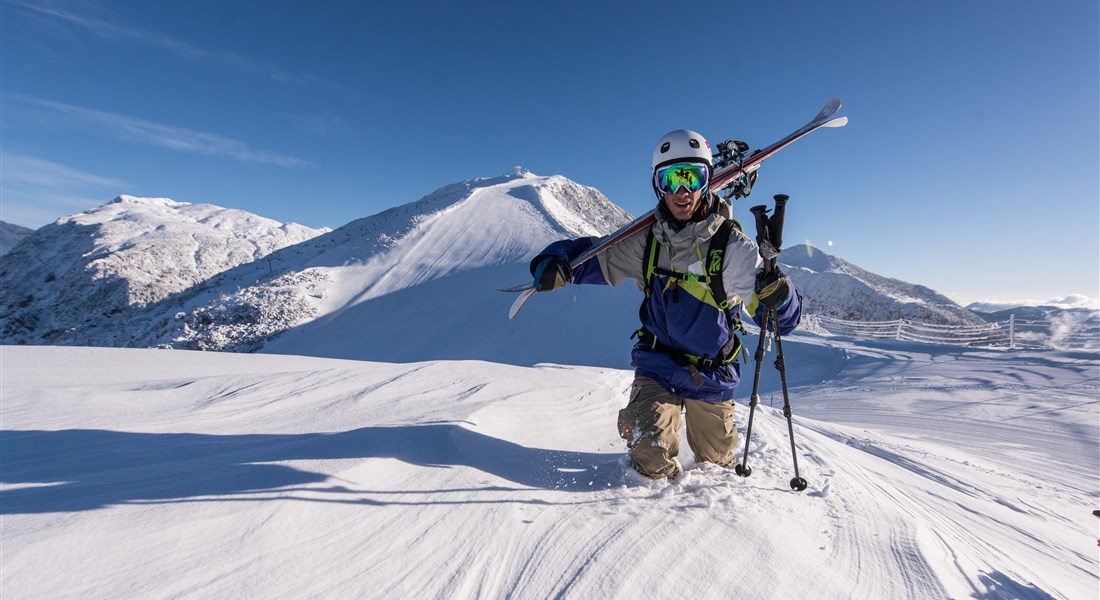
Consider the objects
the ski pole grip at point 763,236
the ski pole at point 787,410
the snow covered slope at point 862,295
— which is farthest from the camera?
the snow covered slope at point 862,295

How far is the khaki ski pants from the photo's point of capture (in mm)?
2516

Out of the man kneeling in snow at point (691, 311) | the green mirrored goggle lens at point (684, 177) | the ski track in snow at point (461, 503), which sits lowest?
the ski track in snow at point (461, 503)

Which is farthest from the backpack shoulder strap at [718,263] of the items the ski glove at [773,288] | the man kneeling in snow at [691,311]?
the ski glove at [773,288]

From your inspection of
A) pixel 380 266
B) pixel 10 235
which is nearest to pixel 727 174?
pixel 380 266

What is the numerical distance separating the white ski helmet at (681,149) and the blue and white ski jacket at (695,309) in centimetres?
38

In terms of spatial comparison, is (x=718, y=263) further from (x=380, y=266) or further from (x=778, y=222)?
(x=380, y=266)

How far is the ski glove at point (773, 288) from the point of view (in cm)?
254

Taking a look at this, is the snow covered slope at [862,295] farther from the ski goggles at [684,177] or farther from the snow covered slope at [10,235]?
the snow covered slope at [10,235]

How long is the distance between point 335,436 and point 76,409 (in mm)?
2208

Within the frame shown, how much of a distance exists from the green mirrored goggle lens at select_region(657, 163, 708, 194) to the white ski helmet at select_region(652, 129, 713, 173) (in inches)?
1.6

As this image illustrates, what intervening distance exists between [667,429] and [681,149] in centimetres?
186

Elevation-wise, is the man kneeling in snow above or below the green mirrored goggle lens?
below

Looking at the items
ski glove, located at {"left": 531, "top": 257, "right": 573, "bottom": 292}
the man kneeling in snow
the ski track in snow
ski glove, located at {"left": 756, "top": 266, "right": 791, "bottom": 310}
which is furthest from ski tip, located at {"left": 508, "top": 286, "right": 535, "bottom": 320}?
ski glove, located at {"left": 756, "top": 266, "right": 791, "bottom": 310}

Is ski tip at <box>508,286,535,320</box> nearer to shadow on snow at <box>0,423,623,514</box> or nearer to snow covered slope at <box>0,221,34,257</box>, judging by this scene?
shadow on snow at <box>0,423,623,514</box>
